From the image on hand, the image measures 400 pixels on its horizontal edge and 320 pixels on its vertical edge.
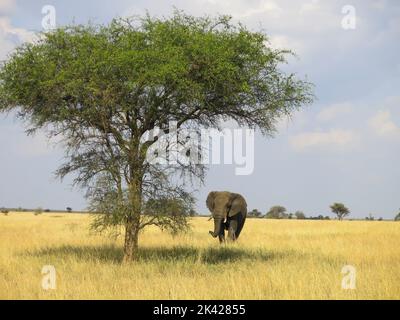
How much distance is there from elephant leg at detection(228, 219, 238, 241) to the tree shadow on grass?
3.27 m

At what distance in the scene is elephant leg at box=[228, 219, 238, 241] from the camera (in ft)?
88.0

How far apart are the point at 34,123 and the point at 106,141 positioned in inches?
132

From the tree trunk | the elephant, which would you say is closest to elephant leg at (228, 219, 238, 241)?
the elephant

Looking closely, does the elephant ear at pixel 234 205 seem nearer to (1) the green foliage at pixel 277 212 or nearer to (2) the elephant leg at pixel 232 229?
→ (2) the elephant leg at pixel 232 229

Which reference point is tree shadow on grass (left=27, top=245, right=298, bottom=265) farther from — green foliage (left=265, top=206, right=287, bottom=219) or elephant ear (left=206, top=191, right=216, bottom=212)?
green foliage (left=265, top=206, right=287, bottom=219)

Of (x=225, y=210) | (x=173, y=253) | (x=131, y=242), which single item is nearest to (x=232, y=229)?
(x=225, y=210)

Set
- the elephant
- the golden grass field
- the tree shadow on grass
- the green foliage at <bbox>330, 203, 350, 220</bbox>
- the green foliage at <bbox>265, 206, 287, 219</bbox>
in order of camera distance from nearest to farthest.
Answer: the golden grass field
the tree shadow on grass
the elephant
the green foliage at <bbox>330, 203, 350, 220</bbox>
the green foliage at <bbox>265, 206, 287, 219</bbox>

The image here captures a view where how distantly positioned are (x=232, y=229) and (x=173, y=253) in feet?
25.0

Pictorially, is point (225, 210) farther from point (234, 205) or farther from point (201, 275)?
point (201, 275)

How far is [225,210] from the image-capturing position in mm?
26453

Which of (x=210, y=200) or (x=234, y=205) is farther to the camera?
(x=210, y=200)

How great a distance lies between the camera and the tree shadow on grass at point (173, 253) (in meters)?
18.9
